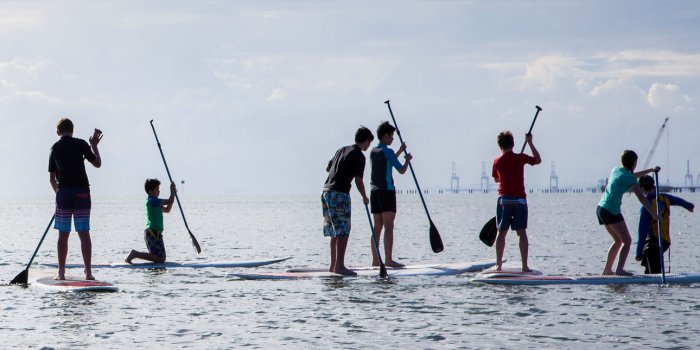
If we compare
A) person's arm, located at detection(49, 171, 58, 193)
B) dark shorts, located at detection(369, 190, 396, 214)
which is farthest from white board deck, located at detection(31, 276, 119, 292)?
dark shorts, located at detection(369, 190, 396, 214)

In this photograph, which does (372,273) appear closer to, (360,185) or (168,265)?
(360,185)

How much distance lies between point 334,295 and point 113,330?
3.72 metres

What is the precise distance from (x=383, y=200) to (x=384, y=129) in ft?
3.63

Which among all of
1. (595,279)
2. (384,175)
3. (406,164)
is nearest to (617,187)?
(595,279)

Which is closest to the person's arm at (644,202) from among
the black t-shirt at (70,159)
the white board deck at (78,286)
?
the white board deck at (78,286)

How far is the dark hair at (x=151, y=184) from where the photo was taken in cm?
1746

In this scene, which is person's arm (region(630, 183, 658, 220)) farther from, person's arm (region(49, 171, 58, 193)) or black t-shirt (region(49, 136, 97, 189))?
person's arm (region(49, 171, 58, 193))

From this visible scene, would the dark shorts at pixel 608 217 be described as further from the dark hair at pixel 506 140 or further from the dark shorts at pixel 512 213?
the dark hair at pixel 506 140

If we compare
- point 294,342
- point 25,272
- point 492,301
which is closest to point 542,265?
point 492,301

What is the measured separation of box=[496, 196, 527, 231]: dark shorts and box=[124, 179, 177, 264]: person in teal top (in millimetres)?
6038

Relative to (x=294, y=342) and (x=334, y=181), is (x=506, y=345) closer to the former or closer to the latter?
(x=294, y=342)

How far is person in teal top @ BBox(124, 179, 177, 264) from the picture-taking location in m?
17.2

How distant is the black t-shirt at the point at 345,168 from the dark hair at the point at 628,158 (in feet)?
11.9

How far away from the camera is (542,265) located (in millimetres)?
20703
